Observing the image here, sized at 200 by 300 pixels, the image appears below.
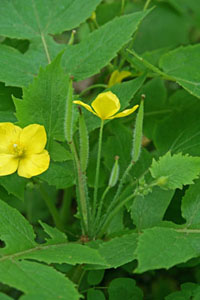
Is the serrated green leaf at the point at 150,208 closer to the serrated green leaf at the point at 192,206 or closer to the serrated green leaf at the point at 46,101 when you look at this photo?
the serrated green leaf at the point at 192,206

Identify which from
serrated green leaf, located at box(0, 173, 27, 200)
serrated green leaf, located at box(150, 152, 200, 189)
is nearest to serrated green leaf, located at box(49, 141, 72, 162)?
serrated green leaf, located at box(0, 173, 27, 200)

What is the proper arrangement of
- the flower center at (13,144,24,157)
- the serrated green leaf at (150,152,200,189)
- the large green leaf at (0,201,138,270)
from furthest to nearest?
1. the flower center at (13,144,24,157)
2. the serrated green leaf at (150,152,200,189)
3. the large green leaf at (0,201,138,270)

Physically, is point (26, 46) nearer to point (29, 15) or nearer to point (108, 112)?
point (29, 15)

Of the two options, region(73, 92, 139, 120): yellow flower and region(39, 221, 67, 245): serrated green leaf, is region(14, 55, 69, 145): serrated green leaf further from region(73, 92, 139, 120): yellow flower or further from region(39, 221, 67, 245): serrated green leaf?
region(39, 221, 67, 245): serrated green leaf

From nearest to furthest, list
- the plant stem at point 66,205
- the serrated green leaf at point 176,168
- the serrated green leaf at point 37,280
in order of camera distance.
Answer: the serrated green leaf at point 37,280, the serrated green leaf at point 176,168, the plant stem at point 66,205

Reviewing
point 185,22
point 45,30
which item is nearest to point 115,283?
point 45,30

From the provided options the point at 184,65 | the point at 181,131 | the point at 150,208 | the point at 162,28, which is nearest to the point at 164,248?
the point at 150,208

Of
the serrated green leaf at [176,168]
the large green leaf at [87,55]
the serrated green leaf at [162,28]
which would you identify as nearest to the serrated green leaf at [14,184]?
the large green leaf at [87,55]
